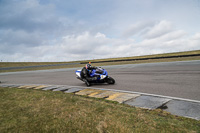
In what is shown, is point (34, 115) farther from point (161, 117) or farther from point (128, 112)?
point (161, 117)

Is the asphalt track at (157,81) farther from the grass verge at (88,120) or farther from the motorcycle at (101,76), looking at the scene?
the grass verge at (88,120)

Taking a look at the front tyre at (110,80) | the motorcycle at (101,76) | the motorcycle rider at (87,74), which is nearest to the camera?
the motorcycle at (101,76)

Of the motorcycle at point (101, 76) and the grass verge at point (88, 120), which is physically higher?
the motorcycle at point (101, 76)

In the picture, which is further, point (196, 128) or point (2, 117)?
point (2, 117)

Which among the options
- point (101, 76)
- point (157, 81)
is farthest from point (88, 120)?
point (157, 81)

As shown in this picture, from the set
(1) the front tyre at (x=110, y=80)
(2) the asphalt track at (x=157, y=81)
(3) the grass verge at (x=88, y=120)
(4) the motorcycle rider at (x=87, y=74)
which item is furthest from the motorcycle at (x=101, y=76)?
(3) the grass verge at (x=88, y=120)

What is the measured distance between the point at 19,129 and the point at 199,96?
6.16m

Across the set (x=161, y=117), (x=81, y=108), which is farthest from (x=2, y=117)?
(x=161, y=117)

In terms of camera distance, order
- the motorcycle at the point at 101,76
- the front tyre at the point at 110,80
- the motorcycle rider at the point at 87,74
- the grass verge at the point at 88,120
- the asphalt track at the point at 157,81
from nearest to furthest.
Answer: the grass verge at the point at 88,120 → the asphalt track at the point at 157,81 → the motorcycle at the point at 101,76 → the front tyre at the point at 110,80 → the motorcycle rider at the point at 87,74

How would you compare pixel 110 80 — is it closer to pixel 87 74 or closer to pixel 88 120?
pixel 87 74

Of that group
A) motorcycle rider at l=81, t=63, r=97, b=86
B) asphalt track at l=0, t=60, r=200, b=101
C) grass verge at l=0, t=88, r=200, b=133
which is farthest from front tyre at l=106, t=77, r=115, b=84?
grass verge at l=0, t=88, r=200, b=133

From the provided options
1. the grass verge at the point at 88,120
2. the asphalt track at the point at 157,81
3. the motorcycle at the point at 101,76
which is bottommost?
the grass verge at the point at 88,120

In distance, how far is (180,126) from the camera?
304 cm

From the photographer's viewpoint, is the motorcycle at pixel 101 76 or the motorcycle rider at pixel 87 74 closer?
the motorcycle at pixel 101 76
